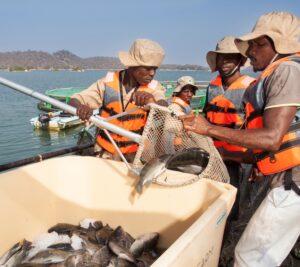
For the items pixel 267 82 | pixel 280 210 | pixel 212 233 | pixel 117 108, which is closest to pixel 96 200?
pixel 117 108

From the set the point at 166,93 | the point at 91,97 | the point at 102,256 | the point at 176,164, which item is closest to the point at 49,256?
the point at 102,256

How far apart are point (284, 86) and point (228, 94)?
201 cm

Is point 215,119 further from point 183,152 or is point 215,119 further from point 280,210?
point 280,210

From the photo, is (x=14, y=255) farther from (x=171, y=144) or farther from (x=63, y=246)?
(x=171, y=144)

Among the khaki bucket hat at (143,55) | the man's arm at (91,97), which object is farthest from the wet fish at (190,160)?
the man's arm at (91,97)

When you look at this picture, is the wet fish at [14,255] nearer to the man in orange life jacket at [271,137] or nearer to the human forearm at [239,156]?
the man in orange life jacket at [271,137]

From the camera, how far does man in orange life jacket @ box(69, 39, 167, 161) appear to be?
403 centimetres

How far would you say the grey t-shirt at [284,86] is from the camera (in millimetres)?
2359

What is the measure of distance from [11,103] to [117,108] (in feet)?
114

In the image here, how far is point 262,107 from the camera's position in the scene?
107 inches

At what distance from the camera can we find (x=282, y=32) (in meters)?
2.63

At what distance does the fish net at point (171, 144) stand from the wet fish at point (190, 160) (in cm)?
8

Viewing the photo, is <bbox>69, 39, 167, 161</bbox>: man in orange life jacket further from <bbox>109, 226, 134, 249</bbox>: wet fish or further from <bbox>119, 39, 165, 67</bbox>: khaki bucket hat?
<bbox>109, 226, 134, 249</bbox>: wet fish

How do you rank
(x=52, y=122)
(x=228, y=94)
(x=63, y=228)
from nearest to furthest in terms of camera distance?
(x=63, y=228), (x=228, y=94), (x=52, y=122)
